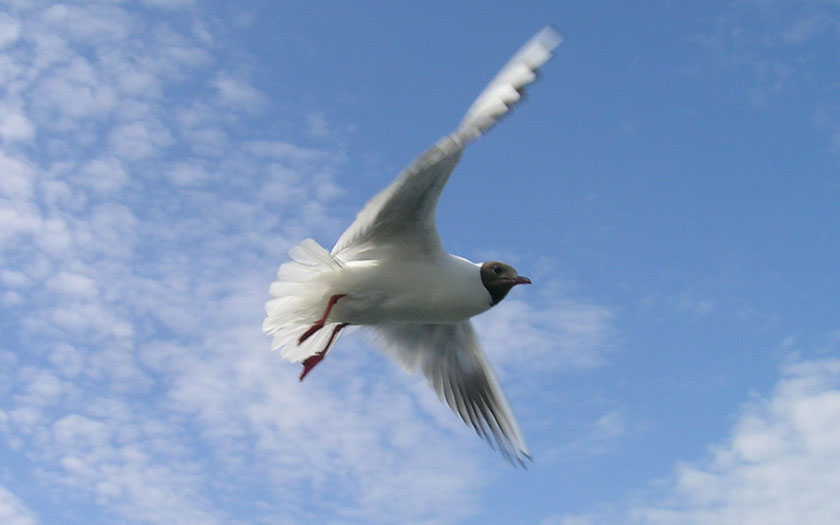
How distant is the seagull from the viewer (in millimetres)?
7215

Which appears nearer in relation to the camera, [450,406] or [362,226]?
[362,226]

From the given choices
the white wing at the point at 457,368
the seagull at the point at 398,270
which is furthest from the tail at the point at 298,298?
the white wing at the point at 457,368

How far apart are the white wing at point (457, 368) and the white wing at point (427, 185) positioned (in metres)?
2.23

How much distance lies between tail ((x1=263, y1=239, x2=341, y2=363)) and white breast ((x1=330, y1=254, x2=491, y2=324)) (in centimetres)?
18

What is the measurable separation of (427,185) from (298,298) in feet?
6.61

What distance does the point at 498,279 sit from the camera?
30.3ft

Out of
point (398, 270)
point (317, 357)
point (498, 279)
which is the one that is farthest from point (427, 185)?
point (317, 357)

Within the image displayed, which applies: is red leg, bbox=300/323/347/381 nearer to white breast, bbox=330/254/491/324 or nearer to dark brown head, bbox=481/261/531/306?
white breast, bbox=330/254/491/324

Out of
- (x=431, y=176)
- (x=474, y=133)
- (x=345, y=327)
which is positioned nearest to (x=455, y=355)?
(x=345, y=327)

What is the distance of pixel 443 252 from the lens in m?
8.83

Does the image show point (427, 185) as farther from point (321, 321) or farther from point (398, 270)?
point (321, 321)

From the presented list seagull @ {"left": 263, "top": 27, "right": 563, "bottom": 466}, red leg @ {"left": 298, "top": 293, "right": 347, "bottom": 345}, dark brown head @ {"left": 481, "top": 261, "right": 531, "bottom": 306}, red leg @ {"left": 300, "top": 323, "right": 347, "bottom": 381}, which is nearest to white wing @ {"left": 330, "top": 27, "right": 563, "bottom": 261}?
seagull @ {"left": 263, "top": 27, "right": 563, "bottom": 466}

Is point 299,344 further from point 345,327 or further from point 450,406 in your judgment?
point 450,406

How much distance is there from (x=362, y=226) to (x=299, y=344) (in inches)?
76.1
